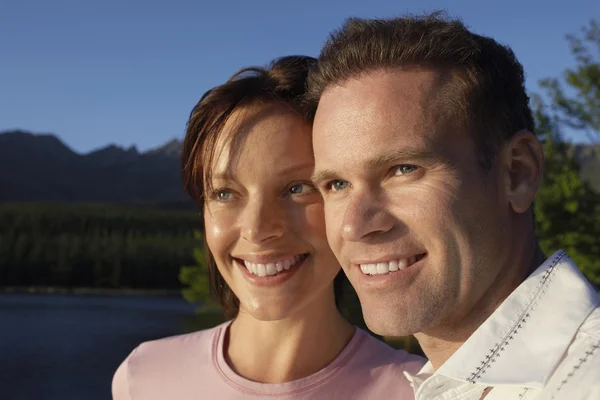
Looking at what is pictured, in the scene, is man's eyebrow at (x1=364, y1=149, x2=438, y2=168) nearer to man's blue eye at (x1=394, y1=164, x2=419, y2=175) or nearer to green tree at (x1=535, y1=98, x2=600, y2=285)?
man's blue eye at (x1=394, y1=164, x2=419, y2=175)

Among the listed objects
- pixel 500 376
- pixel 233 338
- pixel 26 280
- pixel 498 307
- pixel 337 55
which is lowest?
pixel 26 280

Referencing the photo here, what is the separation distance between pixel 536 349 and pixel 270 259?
122cm

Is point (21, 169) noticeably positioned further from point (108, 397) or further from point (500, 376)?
point (500, 376)

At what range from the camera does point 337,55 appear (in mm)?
2297

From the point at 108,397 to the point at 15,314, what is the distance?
3456 cm

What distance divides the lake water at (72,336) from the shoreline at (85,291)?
1353 millimetres

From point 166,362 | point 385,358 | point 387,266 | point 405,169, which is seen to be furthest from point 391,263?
point 166,362

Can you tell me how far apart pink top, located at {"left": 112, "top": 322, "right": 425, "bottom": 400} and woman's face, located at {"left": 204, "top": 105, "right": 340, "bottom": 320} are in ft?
1.05

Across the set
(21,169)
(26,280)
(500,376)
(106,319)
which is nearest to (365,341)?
(500,376)

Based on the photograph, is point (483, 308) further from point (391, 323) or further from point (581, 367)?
point (581, 367)

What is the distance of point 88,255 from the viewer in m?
88.9

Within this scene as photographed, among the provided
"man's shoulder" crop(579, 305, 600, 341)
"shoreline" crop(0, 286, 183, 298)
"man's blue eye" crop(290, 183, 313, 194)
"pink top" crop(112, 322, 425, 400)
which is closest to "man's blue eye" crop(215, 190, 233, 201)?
"man's blue eye" crop(290, 183, 313, 194)

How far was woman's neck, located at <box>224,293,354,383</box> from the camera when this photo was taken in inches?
115

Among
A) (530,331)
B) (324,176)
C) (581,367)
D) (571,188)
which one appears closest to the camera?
(581,367)
